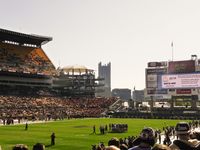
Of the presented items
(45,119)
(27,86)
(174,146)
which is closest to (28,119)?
(45,119)

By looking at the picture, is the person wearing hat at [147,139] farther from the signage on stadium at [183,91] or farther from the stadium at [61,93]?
the signage on stadium at [183,91]

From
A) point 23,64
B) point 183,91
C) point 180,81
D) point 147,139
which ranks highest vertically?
point 23,64

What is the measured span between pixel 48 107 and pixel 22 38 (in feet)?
89.5

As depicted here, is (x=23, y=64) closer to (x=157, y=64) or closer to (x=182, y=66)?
(x=157, y=64)

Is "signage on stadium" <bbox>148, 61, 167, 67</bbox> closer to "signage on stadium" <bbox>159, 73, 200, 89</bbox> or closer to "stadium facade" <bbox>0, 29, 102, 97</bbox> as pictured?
"signage on stadium" <bbox>159, 73, 200, 89</bbox>

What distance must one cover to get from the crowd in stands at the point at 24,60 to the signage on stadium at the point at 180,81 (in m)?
34.4

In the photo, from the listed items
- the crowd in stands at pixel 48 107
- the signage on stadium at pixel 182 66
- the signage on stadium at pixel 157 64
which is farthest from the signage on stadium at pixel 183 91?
the crowd in stands at pixel 48 107

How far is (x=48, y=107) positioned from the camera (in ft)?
284

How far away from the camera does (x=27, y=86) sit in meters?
99.9

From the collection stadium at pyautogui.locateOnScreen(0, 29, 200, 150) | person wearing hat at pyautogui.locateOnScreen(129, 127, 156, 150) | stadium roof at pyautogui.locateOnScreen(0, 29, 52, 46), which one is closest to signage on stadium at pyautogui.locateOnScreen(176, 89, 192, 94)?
stadium at pyautogui.locateOnScreen(0, 29, 200, 150)

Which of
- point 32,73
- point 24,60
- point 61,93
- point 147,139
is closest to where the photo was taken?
point 147,139

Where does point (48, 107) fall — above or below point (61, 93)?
below

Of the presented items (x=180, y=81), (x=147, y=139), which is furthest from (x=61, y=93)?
(x=147, y=139)

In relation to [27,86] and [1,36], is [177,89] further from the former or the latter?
[1,36]
